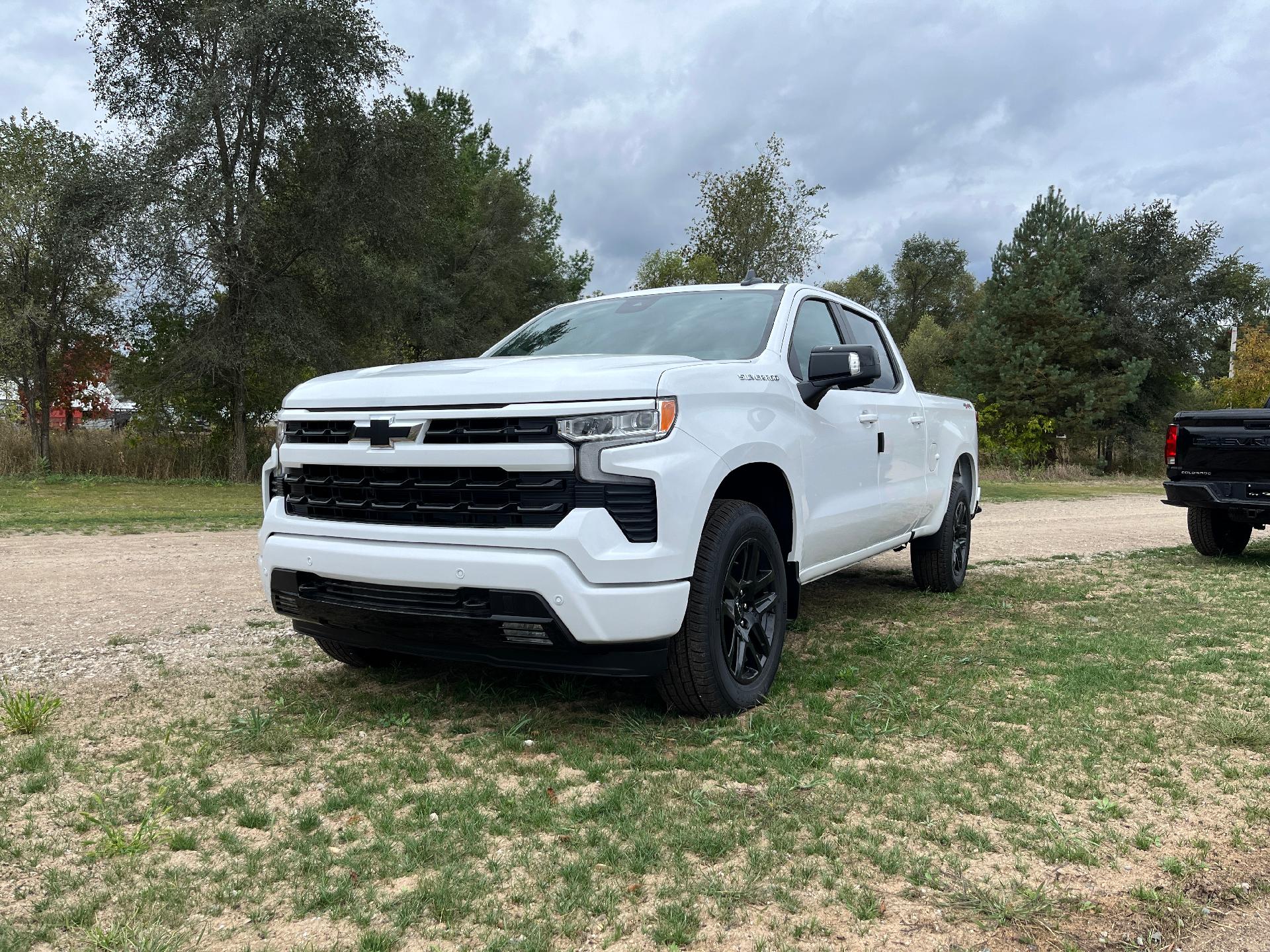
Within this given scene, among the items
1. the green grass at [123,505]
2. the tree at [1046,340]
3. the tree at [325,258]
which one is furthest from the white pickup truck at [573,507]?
the tree at [1046,340]

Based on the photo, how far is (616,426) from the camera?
3.44m

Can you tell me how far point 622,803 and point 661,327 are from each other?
2617 mm

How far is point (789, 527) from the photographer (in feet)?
14.6

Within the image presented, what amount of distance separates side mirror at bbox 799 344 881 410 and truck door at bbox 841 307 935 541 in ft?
2.64

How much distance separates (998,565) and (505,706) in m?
6.23

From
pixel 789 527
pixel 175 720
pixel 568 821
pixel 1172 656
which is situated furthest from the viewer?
pixel 1172 656

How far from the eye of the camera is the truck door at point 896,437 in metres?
5.60

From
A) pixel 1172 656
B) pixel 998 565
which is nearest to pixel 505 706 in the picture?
pixel 1172 656

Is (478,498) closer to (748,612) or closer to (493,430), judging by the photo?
(493,430)

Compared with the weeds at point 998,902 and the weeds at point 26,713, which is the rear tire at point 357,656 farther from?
the weeds at point 998,902

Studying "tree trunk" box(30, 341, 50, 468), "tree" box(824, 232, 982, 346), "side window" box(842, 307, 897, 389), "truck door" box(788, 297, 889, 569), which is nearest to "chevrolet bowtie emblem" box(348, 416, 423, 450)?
"truck door" box(788, 297, 889, 569)

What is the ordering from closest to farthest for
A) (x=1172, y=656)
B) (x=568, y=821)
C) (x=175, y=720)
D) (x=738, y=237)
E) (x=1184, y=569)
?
(x=568, y=821)
(x=175, y=720)
(x=1172, y=656)
(x=1184, y=569)
(x=738, y=237)

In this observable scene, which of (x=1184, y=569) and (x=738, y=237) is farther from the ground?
(x=738, y=237)

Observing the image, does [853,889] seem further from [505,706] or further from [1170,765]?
[505,706]
